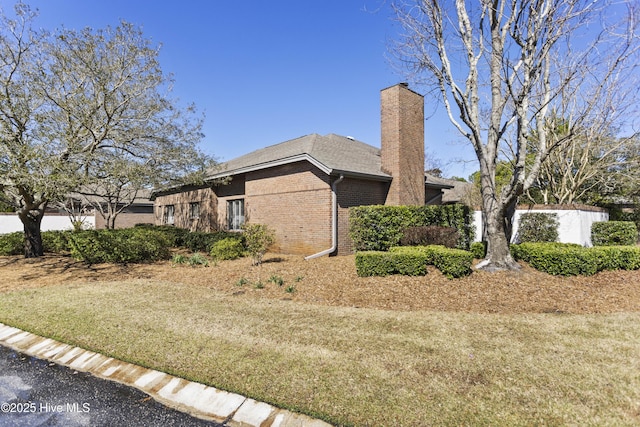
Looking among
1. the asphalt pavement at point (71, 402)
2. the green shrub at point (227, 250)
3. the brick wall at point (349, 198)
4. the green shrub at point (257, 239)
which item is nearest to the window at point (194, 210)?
the green shrub at point (227, 250)

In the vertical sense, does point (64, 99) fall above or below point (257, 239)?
above

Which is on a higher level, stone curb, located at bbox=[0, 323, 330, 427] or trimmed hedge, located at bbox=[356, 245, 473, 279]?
trimmed hedge, located at bbox=[356, 245, 473, 279]

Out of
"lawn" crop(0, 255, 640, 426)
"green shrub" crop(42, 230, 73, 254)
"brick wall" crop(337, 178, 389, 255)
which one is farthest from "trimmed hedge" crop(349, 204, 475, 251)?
"green shrub" crop(42, 230, 73, 254)

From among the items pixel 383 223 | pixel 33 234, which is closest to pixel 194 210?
pixel 33 234

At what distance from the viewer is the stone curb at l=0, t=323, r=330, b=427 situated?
8.80 ft

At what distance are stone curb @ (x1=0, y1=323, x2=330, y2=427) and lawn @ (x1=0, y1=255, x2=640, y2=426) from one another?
128mm

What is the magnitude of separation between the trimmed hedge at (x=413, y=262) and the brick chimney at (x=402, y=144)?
552 centimetres

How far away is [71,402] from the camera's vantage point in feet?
10.0

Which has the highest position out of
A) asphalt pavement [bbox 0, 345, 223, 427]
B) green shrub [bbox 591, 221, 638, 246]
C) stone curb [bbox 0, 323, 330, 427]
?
green shrub [bbox 591, 221, 638, 246]

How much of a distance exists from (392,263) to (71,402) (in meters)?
6.23

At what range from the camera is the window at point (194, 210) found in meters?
19.1

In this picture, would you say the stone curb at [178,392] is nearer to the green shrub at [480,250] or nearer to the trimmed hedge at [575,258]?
the trimmed hedge at [575,258]

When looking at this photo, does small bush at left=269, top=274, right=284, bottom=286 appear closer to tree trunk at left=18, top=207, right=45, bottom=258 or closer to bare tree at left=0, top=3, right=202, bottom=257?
bare tree at left=0, top=3, right=202, bottom=257

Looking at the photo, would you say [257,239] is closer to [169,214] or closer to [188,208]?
[188,208]
